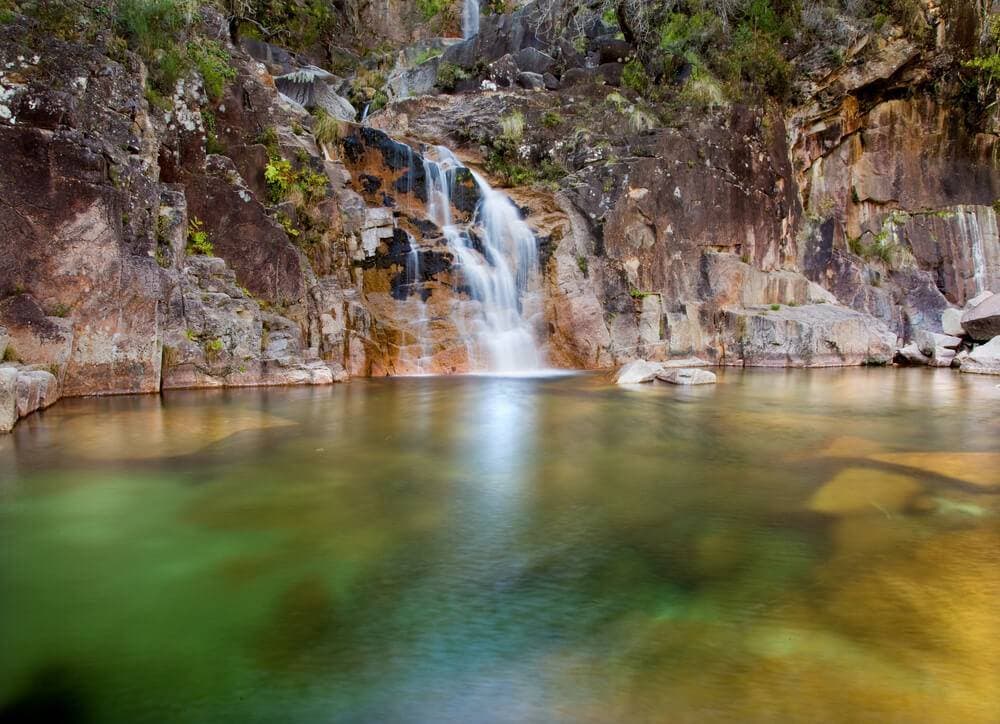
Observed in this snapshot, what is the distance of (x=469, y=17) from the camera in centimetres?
2558

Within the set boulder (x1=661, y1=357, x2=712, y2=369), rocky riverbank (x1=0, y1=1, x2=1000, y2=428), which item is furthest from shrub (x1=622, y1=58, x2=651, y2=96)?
boulder (x1=661, y1=357, x2=712, y2=369)

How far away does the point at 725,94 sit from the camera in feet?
60.4

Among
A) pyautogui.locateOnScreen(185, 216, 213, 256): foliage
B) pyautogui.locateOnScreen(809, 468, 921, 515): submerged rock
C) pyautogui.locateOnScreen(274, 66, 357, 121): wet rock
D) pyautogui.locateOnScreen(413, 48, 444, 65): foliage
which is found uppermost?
pyautogui.locateOnScreen(413, 48, 444, 65): foliage

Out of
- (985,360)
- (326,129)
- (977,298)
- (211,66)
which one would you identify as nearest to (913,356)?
(985,360)

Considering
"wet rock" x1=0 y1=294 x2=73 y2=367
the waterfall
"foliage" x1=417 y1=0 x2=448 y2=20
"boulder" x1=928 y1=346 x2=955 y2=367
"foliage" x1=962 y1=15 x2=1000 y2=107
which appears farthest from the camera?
the waterfall

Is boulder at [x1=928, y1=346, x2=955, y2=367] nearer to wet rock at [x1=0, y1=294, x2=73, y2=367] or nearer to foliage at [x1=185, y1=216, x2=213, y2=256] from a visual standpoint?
foliage at [x1=185, y1=216, x2=213, y2=256]

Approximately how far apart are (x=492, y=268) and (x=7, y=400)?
30.6ft

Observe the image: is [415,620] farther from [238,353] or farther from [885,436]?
[238,353]

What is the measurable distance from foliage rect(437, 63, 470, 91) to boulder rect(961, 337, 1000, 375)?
46.5 feet

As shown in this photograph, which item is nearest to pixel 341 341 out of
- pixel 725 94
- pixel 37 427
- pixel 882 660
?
pixel 37 427

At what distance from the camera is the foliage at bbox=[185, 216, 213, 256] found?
10.9m

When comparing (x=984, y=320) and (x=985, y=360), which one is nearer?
(x=985, y=360)

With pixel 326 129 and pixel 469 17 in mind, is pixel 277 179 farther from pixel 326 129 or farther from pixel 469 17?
pixel 469 17

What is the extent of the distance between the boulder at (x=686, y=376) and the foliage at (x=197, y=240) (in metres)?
7.90
